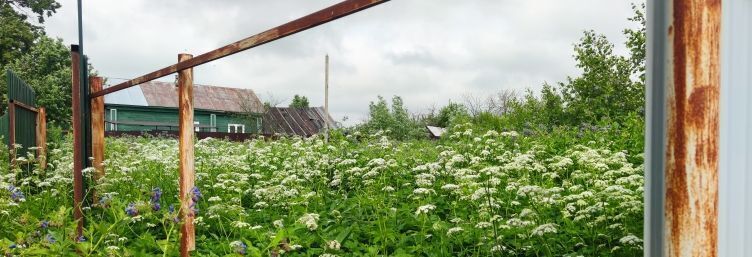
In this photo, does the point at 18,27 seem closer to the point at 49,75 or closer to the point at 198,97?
the point at 49,75

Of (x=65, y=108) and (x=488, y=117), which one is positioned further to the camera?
(x=65, y=108)

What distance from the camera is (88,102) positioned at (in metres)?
4.76

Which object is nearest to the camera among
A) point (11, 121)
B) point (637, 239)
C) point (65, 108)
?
point (637, 239)

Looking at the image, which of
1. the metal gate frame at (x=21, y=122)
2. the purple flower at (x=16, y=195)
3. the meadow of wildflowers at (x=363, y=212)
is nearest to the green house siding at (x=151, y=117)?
the metal gate frame at (x=21, y=122)

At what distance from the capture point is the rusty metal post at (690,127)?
105cm

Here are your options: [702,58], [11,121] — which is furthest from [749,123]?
[11,121]

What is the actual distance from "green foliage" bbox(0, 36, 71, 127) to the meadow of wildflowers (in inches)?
886

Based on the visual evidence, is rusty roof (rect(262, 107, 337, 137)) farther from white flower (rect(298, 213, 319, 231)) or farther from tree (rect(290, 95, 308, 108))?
white flower (rect(298, 213, 319, 231))

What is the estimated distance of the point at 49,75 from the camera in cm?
2719

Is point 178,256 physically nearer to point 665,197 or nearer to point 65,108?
point 665,197

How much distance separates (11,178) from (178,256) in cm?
275

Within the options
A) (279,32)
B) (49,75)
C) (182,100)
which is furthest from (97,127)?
(49,75)

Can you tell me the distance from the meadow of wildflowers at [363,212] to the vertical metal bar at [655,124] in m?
1.57

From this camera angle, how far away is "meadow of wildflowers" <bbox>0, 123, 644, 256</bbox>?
10.5ft
